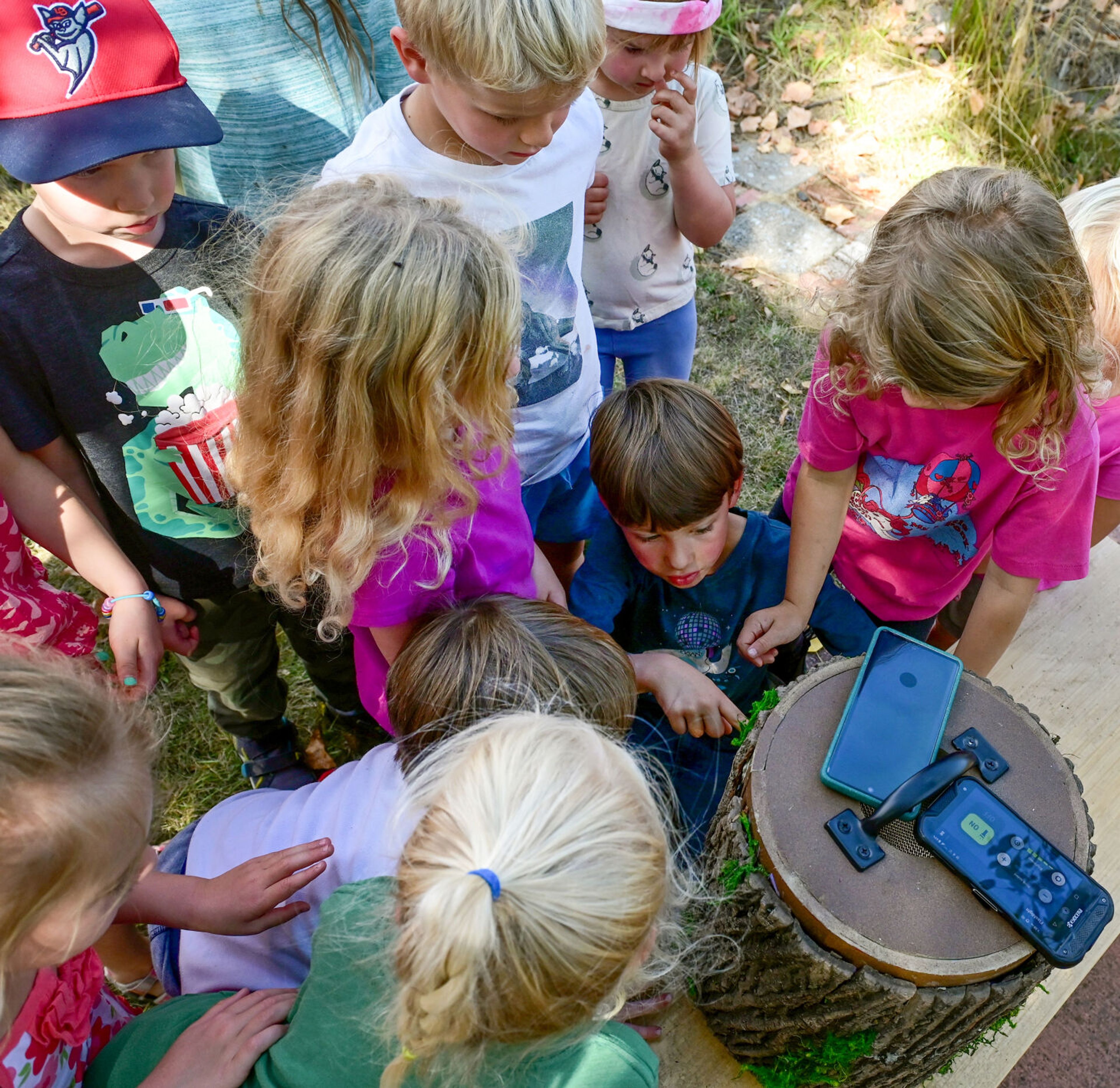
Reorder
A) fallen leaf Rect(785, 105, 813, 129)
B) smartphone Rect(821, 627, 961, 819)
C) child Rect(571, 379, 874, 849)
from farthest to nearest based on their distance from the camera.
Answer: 1. fallen leaf Rect(785, 105, 813, 129)
2. child Rect(571, 379, 874, 849)
3. smartphone Rect(821, 627, 961, 819)

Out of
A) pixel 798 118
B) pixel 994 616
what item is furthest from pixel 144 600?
pixel 798 118

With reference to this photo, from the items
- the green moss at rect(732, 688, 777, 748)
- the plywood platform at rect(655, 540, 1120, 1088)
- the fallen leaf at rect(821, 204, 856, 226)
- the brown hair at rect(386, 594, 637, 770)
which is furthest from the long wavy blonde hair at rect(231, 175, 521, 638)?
the fallen leaf at rect(821, 204, 856, 226)

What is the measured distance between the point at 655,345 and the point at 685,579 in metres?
0.91

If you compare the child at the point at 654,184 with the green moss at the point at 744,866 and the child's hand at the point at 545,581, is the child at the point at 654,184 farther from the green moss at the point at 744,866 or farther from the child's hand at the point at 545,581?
the green moss at the point at 744,866

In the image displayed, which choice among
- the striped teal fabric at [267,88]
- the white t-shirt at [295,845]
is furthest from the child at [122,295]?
the white t-shirt at [295,845]

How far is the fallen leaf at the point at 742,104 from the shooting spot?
4660mm

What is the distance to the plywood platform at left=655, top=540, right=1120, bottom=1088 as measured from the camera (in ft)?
5.82

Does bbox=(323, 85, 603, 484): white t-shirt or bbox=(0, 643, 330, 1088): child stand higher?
bbox=(323, 85, 603, 484): white t-shirt

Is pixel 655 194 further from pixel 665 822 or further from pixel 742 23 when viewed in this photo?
pixel 742 23

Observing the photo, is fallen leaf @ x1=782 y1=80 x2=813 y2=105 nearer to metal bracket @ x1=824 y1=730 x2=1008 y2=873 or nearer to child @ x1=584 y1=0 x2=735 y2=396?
child @ x1=584 y1=0 x2=735 y2=396

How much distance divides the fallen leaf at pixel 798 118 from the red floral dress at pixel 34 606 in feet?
13.7

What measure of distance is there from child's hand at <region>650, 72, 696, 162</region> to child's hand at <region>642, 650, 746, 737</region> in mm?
1210

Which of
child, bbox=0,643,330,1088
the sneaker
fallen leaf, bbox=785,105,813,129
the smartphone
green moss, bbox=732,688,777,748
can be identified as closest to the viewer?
child, bbox=0,643,330,1088

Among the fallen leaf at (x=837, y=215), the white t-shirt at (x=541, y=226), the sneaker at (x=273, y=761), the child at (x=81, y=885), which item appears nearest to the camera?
the child at (x=81, y=885)
